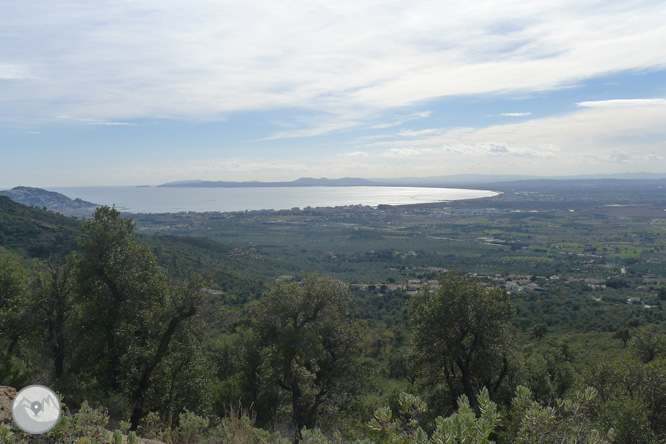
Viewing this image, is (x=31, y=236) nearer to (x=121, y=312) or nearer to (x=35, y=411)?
(x=121, y=312)

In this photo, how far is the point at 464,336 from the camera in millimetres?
11383

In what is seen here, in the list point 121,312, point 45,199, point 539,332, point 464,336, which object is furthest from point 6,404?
point 45,199

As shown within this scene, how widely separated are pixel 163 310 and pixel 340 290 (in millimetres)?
5429

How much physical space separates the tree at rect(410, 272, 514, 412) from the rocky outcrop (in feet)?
31.0

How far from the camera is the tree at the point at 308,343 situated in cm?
1164

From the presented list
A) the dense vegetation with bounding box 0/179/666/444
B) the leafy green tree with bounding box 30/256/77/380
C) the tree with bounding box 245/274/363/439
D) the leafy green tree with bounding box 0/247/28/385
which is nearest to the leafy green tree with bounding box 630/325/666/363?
the dense vegetation with bounding box 0/179/666/444

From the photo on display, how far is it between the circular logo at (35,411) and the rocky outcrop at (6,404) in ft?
3.69

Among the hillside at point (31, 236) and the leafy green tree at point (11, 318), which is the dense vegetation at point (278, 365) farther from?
the hillside at point (31, 236)

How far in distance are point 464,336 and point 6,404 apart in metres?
10.2

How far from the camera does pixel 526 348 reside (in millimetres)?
25406

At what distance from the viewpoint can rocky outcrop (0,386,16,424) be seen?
16.0ft

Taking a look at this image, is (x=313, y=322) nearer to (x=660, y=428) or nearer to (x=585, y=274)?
(x=660, y=428)

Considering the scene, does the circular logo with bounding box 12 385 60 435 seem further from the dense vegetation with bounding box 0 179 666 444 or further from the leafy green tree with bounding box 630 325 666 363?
the leafy green tree with bounding box 630 325 666 363

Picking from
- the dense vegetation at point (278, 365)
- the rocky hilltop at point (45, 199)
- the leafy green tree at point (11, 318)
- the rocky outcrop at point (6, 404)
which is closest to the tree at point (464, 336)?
the dense vegetation at point (278, 365)
